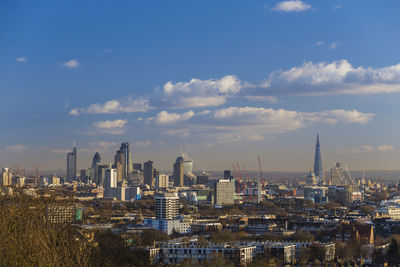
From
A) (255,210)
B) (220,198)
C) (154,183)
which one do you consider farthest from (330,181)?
(255,210)

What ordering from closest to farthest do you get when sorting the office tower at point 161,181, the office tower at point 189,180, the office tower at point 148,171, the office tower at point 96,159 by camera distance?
the office tower at point 161,181, the office tower at point 148,171, the office tower at point 189,180, the office tower at point 96,159

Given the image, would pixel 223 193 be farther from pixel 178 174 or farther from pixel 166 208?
pixel 178 174

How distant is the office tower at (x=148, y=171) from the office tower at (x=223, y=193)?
5311 centimetres

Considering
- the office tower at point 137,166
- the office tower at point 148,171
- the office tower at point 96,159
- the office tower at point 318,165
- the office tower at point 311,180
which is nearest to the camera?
the office tower at point 148,171

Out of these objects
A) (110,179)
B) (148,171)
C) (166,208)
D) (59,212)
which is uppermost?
(148,171)

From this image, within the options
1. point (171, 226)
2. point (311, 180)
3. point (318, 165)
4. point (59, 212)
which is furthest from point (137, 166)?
point (59, 212)

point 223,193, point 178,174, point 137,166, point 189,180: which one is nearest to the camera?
point 223,193

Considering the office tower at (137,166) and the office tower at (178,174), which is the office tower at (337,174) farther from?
the office tower at (137,166)

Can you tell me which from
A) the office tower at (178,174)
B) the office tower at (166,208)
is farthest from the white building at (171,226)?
the office tower at (178,174)

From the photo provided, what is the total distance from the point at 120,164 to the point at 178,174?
36.0 feet

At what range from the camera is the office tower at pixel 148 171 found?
156 m

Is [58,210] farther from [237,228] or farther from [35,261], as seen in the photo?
[237,228]

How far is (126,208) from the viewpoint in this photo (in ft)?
267

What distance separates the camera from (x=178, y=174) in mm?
154875
